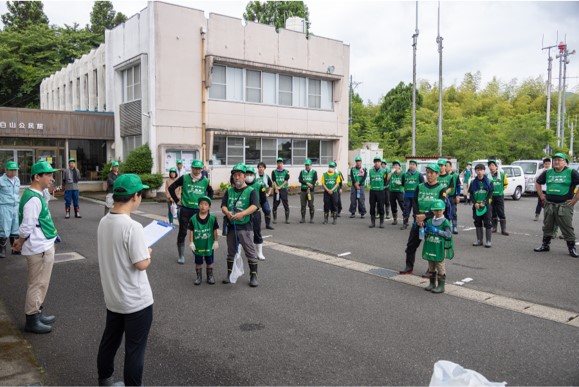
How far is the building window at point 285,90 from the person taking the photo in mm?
26203

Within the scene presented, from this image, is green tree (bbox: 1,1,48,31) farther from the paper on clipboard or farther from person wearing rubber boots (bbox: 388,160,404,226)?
the paper on clipboard

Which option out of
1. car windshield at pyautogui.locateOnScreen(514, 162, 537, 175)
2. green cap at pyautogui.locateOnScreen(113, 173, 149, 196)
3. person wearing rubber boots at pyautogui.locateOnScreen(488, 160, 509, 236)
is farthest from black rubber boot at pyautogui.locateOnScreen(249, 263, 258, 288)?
car windshield at pyautogui.locateOnScreen(514, 162, 537, 175)

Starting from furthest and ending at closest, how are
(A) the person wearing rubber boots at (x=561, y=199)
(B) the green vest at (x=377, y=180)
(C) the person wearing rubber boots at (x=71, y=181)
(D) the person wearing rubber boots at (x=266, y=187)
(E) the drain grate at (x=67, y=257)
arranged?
(C) the person wearing rubber boots at (x=71, y=181) → (B) the green vest at (x=377, y=180) → (D) the person wearing rubber boots at (x=266, y=187) → (A) the person wearing rubber boots at (x=561, y=199) → (E) the drain grate at (x=67, y=257)

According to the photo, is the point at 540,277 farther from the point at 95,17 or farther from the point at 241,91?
the point at 95,17

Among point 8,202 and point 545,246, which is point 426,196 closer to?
point 545,246

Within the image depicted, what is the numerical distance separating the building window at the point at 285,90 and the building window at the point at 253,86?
4.80 feet

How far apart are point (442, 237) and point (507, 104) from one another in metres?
48.0

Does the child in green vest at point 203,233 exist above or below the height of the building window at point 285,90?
below

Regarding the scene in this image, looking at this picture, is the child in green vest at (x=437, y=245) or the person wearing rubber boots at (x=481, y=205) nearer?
the child in green vest at (x=437, y=245)

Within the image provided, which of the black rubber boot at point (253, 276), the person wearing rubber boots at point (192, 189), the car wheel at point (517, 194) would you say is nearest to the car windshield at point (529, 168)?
the car wheel at point (517, 194)

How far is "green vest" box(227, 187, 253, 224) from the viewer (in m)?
7.48

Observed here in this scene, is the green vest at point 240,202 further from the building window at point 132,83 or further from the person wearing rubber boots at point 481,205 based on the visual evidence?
the building window at point 132,83

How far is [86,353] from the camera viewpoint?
4.99 metres

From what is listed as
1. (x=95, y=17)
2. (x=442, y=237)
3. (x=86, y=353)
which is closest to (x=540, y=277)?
(x=442, y=237)
